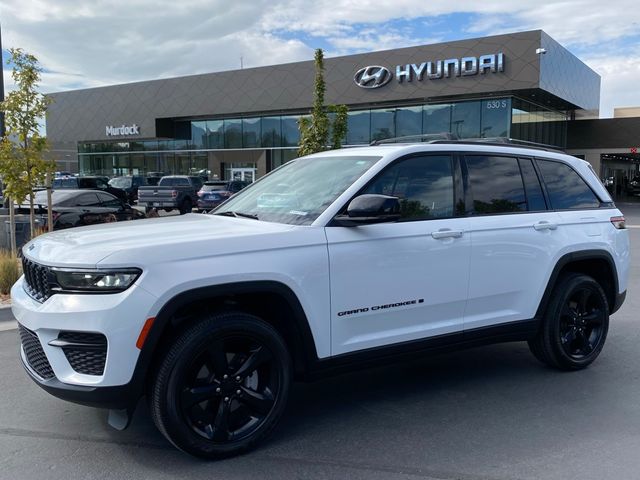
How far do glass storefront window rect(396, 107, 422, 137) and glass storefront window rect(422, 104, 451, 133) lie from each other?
0.29 m

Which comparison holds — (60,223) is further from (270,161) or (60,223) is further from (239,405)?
(270,161)

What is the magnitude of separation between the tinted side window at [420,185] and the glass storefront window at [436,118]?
26655 mm

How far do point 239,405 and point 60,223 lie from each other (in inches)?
440

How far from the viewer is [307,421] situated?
13.1 feet

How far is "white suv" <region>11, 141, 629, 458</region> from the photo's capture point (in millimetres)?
3062

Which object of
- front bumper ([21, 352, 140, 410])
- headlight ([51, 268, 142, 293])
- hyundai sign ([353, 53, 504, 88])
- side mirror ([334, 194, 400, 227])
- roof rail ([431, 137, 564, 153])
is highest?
hyundai sign ([353, 53, 504, 88])

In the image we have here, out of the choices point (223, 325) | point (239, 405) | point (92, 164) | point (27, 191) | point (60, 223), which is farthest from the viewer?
point (92, 164)

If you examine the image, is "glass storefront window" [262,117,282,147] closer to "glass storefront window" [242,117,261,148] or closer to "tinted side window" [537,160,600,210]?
"glass storefront window" [242,117,261,148]

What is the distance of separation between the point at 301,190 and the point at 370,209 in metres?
0.82

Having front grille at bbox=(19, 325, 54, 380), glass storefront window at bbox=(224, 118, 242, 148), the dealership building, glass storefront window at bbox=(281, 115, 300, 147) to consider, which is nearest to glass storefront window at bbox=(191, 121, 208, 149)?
the dealership building

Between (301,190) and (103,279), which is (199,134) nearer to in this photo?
(301,190)

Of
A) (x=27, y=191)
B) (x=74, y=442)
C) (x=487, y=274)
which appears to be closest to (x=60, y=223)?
(x=27, y=191)

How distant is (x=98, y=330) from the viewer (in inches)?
116

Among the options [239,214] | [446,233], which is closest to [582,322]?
[446,233]
